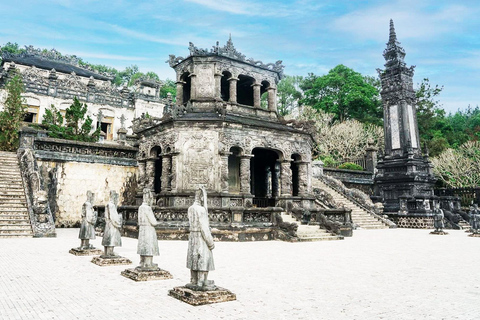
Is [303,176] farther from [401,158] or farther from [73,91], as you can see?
[73,91]

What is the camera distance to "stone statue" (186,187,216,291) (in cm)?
556

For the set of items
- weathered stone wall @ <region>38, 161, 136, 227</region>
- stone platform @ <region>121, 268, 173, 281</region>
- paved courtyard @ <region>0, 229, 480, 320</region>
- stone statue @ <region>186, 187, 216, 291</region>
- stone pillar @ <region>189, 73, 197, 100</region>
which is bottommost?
paved courtyard @ <region>0, 229, 480, 320</region>

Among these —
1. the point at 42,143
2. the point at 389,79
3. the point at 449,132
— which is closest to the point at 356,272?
the point at 42,143

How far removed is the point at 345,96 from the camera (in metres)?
49.4

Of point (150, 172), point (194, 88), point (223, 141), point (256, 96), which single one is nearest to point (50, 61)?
point (194, 88)

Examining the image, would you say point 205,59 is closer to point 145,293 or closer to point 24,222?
point 24,222

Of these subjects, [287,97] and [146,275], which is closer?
[146,275]

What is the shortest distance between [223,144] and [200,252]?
11.6 m

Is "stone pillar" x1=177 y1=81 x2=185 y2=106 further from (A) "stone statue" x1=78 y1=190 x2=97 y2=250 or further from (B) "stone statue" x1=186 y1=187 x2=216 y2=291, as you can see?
(B) "stone statue" x1=186 y1=187 x2=216 y2=291

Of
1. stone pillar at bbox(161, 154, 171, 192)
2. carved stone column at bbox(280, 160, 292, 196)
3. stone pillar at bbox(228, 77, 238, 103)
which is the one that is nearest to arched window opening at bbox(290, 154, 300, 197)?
carved stone column at bbox(280, 160, 292, 196)

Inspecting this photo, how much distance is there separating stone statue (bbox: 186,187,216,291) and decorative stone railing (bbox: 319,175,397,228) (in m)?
20.2

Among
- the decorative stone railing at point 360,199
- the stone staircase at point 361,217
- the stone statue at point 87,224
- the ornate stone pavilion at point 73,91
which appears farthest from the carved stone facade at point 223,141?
the ornate stone pavilion at point 73,91

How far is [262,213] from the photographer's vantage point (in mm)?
15047

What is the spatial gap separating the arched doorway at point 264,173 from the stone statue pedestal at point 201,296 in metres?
16.0
